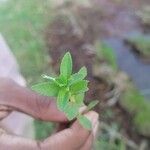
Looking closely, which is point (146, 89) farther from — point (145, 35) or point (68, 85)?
point (68, 85)

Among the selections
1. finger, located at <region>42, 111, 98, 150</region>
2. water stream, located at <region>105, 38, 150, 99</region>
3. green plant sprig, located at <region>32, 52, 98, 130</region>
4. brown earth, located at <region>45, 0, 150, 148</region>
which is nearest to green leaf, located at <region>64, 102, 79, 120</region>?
green plant sprig, located at <region>32, 52, 98, 130</region>

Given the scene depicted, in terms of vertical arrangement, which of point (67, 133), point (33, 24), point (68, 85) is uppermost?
point (68, 85)

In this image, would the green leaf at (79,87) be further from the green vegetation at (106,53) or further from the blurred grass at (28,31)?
the green vegetation at (106,53)

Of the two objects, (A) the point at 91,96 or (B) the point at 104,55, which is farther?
(B) the point at 104,55

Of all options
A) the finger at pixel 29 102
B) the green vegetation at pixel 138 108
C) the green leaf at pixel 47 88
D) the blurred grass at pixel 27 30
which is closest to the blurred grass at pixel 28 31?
the blurred grass at pixel 27 30

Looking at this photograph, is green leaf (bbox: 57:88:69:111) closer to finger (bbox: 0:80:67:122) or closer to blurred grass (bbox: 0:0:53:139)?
finger (bbox: 0:80:67:122)

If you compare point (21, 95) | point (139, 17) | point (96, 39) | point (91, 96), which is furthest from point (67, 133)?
point (139, 17)
